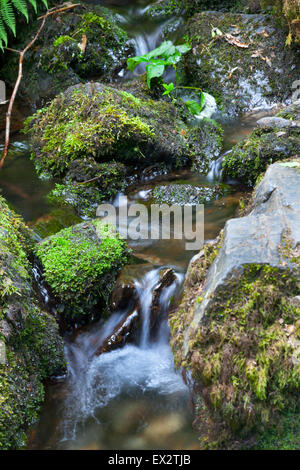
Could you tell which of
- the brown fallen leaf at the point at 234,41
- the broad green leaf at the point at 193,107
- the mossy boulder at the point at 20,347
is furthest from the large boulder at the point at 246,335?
the brown fallen leaf at the point at 234,41

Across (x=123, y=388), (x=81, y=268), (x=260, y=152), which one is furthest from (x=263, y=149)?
(x=123, y=388)

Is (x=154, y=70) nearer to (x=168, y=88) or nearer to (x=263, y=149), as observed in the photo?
(x=168, y=88)

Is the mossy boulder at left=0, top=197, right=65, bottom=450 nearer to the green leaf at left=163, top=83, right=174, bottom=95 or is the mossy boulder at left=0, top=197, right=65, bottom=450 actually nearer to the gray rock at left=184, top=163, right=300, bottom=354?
the gray rock at left=184, top=163, right=300, bottom=354

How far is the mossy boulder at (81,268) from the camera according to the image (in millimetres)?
3600

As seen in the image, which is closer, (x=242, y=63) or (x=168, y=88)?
(x=168, y=88)

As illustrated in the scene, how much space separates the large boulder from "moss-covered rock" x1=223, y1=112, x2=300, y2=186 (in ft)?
7.28

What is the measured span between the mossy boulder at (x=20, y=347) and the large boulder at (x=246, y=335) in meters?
1.03

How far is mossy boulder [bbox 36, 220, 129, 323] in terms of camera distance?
3600 millimetres

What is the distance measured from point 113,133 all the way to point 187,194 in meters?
1.09

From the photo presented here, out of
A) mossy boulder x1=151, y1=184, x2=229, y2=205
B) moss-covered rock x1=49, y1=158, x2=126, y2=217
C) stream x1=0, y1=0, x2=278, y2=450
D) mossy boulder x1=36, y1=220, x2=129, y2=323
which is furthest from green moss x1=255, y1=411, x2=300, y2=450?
moss-covered rock x1=49, y1=158, x2=126, y2=217

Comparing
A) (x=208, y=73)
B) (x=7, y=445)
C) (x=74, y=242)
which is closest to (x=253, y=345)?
(x=7, y=445)

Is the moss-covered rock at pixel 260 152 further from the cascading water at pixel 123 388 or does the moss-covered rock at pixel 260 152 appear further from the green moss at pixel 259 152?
the cascading water at pixel 123 388

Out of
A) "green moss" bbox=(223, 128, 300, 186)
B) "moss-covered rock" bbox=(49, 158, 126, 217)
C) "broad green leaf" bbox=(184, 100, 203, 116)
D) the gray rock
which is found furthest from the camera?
"broad green leaf" bbox=(184, 100, 203, 116)

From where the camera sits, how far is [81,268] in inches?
143
